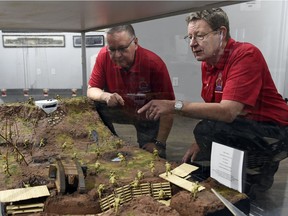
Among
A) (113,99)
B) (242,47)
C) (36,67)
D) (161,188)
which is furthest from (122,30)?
(36,67)

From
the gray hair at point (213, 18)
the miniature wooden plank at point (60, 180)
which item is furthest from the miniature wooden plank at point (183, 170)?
the gray hair at point (213, 18)

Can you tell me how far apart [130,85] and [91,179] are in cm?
124

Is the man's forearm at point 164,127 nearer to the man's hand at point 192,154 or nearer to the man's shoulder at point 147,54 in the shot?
the man's hand at point 192,154

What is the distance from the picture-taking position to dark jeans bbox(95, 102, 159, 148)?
2.53 meters

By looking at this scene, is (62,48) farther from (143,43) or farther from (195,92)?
(195,92)

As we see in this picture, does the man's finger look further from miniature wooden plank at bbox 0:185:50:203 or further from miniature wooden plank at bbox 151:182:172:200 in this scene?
miniature wooden plank at bbox 0:185:50:203

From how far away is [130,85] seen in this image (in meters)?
2.69

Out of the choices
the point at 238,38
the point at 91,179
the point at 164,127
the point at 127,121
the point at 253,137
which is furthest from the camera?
the point at 127,121

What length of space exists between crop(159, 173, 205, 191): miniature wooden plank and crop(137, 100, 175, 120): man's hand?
51cm

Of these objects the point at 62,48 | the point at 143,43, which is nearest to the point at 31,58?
the point at 62,48

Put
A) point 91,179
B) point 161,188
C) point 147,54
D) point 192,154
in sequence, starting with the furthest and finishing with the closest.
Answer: point 147,54, point 192,154, point 91,179, point 161,188

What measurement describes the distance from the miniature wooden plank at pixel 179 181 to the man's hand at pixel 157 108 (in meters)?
0.51

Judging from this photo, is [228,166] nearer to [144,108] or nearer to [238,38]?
[238,38]

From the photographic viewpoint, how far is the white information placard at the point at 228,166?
1330 millimetres
